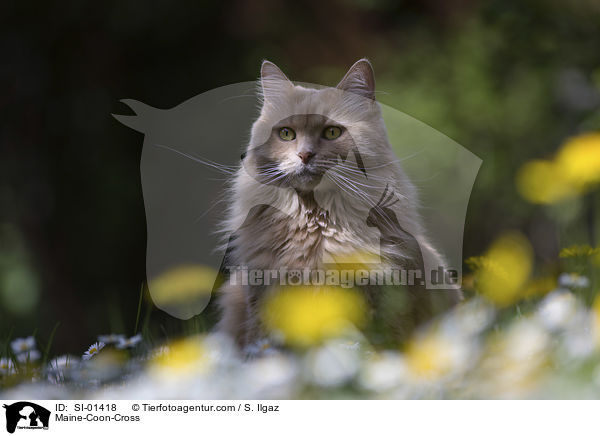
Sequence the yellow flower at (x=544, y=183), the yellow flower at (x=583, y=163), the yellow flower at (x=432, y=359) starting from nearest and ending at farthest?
the yellow flower at (x=432, y=359) < the yellow flower at (x=583, y=163) < the yellow flower at (x=544, y=183)

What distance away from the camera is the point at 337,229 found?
189cm

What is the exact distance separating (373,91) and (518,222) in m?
2.78

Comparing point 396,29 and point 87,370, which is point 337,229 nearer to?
point 87,370

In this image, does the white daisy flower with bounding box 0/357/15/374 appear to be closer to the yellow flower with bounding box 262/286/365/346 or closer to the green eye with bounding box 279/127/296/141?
the yellow flower with bounding box 262/286/365/346

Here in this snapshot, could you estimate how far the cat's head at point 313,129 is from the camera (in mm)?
1850

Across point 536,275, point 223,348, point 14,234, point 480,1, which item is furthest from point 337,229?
point 14,234

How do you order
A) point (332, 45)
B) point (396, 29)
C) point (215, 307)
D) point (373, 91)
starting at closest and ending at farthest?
point (373, 91)
point (215, 307)
point (332, 45)
point (396, 29)

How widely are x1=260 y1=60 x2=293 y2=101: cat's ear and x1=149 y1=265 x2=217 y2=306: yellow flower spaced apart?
650 millimetres

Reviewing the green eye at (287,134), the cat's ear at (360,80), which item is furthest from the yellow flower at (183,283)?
the cat's ear at (360,80)

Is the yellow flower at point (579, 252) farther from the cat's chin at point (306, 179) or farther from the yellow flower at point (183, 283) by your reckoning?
the yellow flower at point (183, 283)

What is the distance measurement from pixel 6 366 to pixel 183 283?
2.15 ft

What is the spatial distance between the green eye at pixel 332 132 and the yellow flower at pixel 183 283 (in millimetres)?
635

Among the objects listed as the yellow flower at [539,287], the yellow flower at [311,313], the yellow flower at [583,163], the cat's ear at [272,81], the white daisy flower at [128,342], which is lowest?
the white daisy flower at [128,342]
